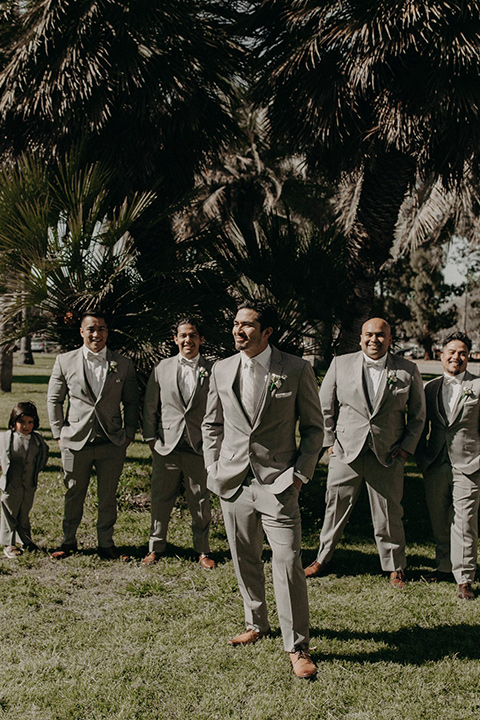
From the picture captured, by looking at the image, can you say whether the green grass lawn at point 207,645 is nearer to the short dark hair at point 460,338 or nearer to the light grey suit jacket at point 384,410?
the light grey suit jacket at point 384,410

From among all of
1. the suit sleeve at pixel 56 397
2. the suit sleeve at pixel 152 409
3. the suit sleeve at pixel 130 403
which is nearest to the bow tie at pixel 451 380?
the suit sleeve at pixel 152 409

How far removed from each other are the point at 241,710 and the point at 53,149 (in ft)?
19.1

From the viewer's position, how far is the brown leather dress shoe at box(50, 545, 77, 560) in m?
5.44

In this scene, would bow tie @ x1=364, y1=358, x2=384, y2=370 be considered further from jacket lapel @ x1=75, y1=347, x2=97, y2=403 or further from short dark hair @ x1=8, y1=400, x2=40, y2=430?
short dark hair @ x1=8, y1=400, x2=40, y2=430

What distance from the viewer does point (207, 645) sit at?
393cm

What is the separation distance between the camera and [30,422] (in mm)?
5633

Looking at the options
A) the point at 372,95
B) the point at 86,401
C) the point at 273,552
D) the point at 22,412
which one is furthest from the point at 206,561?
the point at 372,95

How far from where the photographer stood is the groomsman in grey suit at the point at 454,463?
16.1 feet

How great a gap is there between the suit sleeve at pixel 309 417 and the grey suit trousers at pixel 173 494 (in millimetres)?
1797

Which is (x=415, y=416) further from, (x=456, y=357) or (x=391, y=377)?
(x=456, y=357)

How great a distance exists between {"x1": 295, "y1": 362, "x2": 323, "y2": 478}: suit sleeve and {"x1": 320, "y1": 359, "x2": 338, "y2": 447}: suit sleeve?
1.33 m

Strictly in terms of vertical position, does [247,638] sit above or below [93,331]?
below

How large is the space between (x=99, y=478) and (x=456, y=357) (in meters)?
3.14

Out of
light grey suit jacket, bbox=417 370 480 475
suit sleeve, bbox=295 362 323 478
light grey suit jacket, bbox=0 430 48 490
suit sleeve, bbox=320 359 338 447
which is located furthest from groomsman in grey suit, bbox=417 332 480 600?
light grey suit jacket, bbox=0 430 48 490
